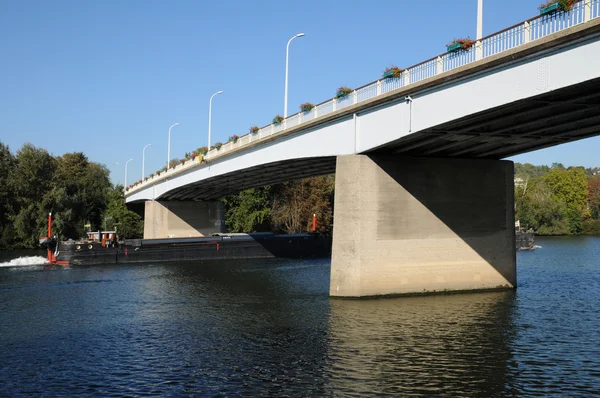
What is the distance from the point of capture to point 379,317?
965 inches

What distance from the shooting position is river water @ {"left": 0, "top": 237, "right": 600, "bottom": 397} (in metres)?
16.1

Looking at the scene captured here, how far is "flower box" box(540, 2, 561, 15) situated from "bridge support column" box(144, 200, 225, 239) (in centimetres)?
5398

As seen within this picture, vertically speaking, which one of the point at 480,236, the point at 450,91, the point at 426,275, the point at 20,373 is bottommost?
the point at 20,373

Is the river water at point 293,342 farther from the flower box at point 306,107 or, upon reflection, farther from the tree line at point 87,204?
the tree line at point 87,204

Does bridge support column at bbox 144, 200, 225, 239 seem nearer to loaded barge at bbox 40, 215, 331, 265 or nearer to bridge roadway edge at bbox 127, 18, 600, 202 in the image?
loaded barge at bbox 40, 215, 331, 265

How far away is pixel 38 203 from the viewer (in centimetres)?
7725

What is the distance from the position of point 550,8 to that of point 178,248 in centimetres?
4356

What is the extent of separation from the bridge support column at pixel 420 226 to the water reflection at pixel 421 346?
1.39m

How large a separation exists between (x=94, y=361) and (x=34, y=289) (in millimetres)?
18560

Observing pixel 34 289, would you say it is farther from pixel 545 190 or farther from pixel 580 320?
pixel 545 190

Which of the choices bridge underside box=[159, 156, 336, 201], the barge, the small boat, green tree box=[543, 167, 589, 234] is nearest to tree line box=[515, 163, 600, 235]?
green tree box=[543, 167, 589, 234]

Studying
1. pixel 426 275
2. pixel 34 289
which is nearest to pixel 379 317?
pixel 426 275

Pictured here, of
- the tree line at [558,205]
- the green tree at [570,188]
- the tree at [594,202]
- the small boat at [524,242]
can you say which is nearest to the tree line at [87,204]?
the small boat at [524,242]

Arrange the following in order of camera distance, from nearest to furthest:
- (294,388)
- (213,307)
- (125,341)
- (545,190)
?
(294,388) → (125,341) → (213,307) → (545,190)
